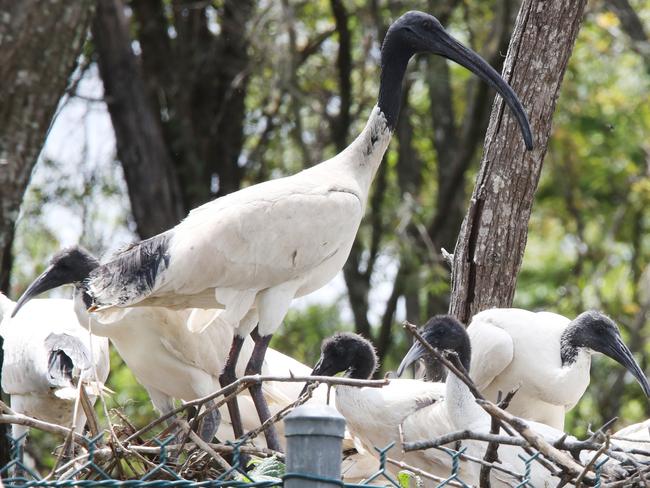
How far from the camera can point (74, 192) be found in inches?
431

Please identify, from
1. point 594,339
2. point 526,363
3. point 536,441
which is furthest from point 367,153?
point 536,441

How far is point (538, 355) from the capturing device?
5.85m

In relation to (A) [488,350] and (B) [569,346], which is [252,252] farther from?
(B) [569,346]

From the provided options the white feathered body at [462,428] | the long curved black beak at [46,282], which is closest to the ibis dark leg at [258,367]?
the white feathered body at [462,428]

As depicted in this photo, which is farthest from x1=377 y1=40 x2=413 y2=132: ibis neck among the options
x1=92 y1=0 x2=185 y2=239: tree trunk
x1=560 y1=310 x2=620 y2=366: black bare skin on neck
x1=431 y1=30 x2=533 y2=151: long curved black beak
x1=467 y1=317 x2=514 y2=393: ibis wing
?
x1=92 y1=0 x2=185 y2=239: tree trunk

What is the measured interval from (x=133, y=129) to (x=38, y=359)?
363 cm

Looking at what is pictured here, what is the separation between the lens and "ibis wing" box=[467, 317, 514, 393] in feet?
18.6

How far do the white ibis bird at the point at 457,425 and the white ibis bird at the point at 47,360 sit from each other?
158 centimetres

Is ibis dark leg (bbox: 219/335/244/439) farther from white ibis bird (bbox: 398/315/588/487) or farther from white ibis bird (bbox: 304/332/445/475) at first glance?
white ibis bird (bbox: 398/315/588/487)

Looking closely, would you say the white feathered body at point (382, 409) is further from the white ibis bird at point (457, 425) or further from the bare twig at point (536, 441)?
the bare twig at point (536, 441)

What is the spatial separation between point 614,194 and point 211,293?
780cm

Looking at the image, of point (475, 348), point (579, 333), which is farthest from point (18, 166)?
point (579, 333)

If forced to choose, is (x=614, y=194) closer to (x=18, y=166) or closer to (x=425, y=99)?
(x=425, y=99)

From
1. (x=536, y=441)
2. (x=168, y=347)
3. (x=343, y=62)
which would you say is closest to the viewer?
(x=536, y=441)
